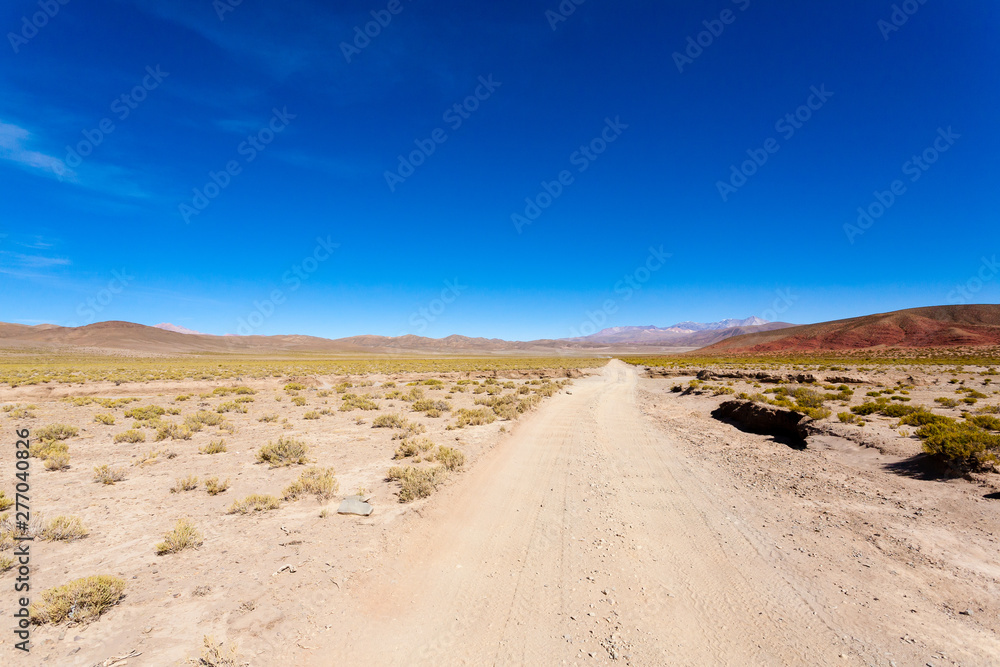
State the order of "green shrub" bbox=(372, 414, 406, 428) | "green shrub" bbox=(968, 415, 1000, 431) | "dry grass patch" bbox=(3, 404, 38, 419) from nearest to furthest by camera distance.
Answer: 1. "green shrub" bbox=(968, 415, 1000, 431)
2. "green shrub" bbox=(372, 414, 406, 428)
3. "dry grass patch" bbox=(3, 404, 38, 419)

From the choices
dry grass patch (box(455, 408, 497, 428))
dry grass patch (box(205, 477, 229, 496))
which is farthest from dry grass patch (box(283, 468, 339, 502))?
dry grass patch (box(455, 408, 497, 428))

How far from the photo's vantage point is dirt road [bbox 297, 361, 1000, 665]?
12.1 ft

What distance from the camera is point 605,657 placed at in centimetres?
357

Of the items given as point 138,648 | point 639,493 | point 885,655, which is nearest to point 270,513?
point 138,648

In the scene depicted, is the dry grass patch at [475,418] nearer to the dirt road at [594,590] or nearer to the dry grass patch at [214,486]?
the dirt road at [594,590]

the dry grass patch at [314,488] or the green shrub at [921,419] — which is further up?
the green shrub at [921,419]

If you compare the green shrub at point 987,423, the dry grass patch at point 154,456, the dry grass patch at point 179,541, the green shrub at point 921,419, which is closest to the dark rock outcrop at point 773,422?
the green shrub at point 921,419

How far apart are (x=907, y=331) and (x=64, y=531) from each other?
5767 inches

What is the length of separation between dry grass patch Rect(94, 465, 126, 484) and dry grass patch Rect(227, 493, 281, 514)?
12.4 ft

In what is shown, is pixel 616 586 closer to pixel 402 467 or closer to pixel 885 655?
pixel 885 655

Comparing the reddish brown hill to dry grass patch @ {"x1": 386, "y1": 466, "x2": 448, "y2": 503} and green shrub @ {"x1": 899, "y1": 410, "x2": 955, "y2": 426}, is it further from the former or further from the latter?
dry grass patch @ {"x1": 386, "y1": 466, "x2": 448, "y2": 503}

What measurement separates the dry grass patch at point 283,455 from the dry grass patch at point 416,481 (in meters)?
3.02

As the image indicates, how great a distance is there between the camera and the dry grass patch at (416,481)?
758cm

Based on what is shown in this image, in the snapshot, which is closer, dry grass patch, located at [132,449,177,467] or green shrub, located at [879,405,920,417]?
dry grass patch, located at [132,449,177,467]
